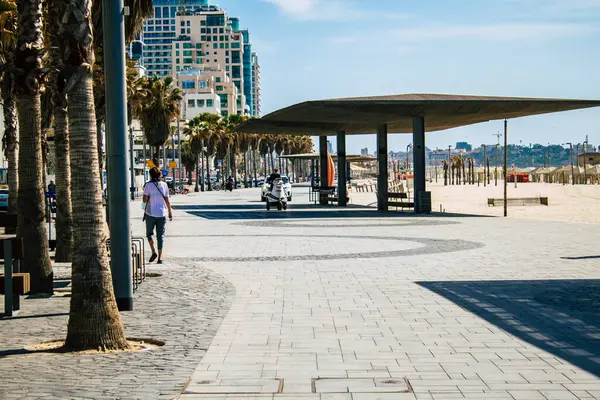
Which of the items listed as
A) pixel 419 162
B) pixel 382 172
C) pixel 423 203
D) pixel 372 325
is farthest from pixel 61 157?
pixel 382 172

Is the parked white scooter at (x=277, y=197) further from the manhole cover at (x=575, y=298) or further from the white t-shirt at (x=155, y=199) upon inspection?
the manhole cover at (x=575, y=298)

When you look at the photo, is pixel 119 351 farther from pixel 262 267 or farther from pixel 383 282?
pixel 262 267

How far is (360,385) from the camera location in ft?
22.1

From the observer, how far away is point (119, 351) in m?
8.30

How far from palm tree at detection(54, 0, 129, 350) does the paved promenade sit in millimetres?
595

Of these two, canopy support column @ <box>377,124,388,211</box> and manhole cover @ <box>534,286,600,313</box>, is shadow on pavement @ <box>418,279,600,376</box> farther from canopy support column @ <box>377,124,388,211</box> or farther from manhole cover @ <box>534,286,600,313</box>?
canopy support column @ <box>377,124,388,211</box>

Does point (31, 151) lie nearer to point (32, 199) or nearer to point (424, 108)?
point (32, 199)

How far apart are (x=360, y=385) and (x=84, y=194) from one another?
11.2 feet

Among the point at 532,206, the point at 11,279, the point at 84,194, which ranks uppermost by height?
the point at 84,194

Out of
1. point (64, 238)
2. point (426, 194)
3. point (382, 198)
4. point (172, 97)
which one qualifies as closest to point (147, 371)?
point (64, 238)

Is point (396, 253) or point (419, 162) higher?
point (419, 162)

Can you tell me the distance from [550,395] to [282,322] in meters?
4.02

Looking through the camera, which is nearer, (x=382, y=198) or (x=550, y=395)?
(x=550, y=395)

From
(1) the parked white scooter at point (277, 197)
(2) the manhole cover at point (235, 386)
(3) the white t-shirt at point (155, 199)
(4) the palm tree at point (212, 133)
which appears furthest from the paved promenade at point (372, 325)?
(4) the palm tree at point (212, 133)
